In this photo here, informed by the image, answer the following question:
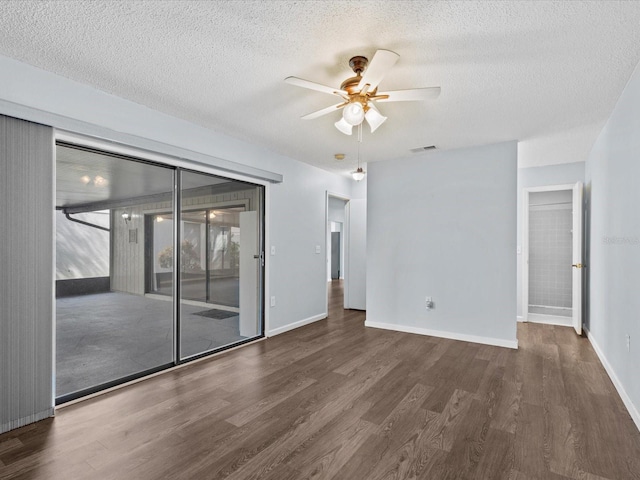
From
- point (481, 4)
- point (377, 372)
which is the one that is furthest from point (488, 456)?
point (481, 4)

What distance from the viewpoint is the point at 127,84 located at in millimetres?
2691

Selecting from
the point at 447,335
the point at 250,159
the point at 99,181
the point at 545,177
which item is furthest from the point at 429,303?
the point at 99,181

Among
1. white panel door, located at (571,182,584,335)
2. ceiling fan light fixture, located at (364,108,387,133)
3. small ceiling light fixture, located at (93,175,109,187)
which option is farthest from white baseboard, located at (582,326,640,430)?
small ceiling light fixture, located at (93,175,109,187)

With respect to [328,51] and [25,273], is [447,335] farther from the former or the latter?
[25,273]

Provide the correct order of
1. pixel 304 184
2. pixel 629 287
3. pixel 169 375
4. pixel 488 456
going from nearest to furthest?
pixel 488 456, pixel 629 287, pixel 169 375, pixel 304 184

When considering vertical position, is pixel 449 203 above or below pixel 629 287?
above

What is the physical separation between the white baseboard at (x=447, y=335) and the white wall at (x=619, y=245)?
91 cm

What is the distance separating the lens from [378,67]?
2.06 meters

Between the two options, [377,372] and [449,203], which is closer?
[377,372]

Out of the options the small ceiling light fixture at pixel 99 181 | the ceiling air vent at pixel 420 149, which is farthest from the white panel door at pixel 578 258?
the small ceiling light fixture at pixel 99 181

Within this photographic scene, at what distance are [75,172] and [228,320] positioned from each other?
7.42ft

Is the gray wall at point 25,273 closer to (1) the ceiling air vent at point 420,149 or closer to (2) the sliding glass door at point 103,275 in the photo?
(2) the sliding glass door at point 103,275

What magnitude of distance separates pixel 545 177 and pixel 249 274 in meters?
4.83

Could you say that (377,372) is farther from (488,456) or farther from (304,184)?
(304,184)
